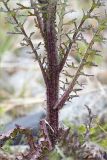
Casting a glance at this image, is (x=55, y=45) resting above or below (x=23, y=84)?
below

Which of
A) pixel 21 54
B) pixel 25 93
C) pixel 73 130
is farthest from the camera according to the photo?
pixel 21 54

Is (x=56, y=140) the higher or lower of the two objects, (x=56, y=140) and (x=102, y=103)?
the lower

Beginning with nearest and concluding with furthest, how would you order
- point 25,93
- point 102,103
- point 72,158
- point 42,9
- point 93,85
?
point 72,158 < point 42,9 < point 102,103 < point 93,85 < point 25,93

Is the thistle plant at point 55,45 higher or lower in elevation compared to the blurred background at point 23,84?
lower

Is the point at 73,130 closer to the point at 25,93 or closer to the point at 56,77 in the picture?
the point at 56,77

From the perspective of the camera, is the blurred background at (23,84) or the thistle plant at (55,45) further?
the blurred background at (23,84)

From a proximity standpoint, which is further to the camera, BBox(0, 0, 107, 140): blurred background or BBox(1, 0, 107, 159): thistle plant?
BBox(0, 0, 107, 140): blurred background

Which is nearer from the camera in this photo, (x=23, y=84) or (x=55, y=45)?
(x=55, y=45)

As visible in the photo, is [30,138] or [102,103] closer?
[30,138]

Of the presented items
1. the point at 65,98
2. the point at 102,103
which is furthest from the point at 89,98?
the point at 65,98

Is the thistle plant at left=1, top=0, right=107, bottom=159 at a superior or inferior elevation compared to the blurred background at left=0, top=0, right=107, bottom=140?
inferior

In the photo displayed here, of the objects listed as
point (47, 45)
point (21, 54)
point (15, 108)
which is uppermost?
point (21, 54)
